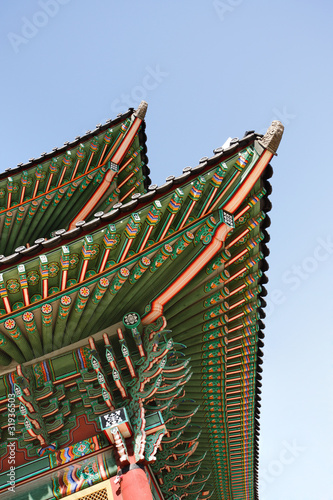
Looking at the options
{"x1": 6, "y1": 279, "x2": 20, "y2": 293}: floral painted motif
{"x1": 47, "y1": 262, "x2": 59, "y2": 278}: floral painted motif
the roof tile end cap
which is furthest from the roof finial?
{"x1": 6, "y1": 279, "x2": 20, "y2": 293}: floral painted motif

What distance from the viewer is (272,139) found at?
281 inches

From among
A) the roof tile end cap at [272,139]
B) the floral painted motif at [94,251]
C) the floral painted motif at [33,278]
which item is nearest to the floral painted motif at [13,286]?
the floral painted motif at [33,278]

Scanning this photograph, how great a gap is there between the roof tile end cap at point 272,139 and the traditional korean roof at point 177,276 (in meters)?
0.01

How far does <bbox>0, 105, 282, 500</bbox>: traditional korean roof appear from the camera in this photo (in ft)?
20.4

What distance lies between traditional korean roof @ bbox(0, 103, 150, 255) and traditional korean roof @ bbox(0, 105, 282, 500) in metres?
3.45

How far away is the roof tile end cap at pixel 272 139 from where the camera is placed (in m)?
7.14

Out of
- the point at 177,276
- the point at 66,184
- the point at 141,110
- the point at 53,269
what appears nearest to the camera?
the point at 53,269

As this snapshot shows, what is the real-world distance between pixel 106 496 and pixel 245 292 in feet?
12.3

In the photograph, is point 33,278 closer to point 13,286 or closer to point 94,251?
point 13,286

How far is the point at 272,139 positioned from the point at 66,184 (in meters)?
4.36

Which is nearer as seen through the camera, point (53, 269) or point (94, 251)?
point (53, 269)

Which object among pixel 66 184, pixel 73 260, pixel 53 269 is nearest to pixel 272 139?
pixel 73 260

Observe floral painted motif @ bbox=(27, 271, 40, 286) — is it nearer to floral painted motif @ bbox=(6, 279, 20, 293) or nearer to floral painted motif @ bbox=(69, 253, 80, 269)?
floral painted motif @ bbox=(6, 279, 20, 293)

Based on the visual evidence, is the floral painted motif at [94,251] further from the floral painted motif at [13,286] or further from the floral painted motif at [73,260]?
the floral painted motif at [13,286]
